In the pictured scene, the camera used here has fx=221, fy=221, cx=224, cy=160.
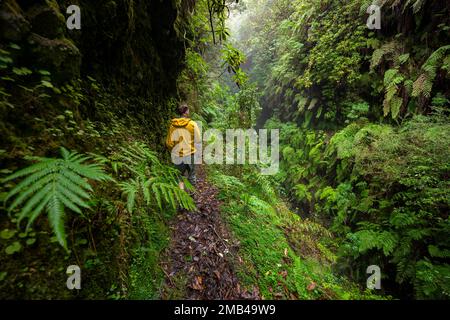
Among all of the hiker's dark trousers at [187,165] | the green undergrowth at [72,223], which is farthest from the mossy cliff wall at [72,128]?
the hiker's dark trousers at [187,165]

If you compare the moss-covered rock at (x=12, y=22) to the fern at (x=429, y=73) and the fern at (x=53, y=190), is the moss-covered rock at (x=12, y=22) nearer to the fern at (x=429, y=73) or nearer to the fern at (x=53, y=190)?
the fern at (x=53, y=190)

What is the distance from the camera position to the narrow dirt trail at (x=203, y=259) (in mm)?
2645

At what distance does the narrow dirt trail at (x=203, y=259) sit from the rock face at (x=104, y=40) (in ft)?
8.33

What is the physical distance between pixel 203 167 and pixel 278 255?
3705 millimetres

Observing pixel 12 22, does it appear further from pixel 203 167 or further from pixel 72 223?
pixel 203 167

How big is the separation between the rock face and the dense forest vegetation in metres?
0.02

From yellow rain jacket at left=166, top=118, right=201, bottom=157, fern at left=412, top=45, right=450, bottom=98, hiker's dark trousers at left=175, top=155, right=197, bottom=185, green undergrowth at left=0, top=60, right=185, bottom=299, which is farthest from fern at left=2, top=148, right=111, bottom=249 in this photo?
fern at left=412, top=45, right=450, bottom=98

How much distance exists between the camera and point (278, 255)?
3.57 meters

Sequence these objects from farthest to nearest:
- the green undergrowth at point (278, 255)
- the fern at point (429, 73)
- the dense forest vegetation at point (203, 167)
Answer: the fern at point (429, 73) → the green undergrowth at point (278, 255) → the dense forest vegetation at point (203, 167)

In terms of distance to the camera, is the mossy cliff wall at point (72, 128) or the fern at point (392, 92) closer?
the mossy cliff wall at point (72, 128)

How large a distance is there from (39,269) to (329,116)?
369 inches
